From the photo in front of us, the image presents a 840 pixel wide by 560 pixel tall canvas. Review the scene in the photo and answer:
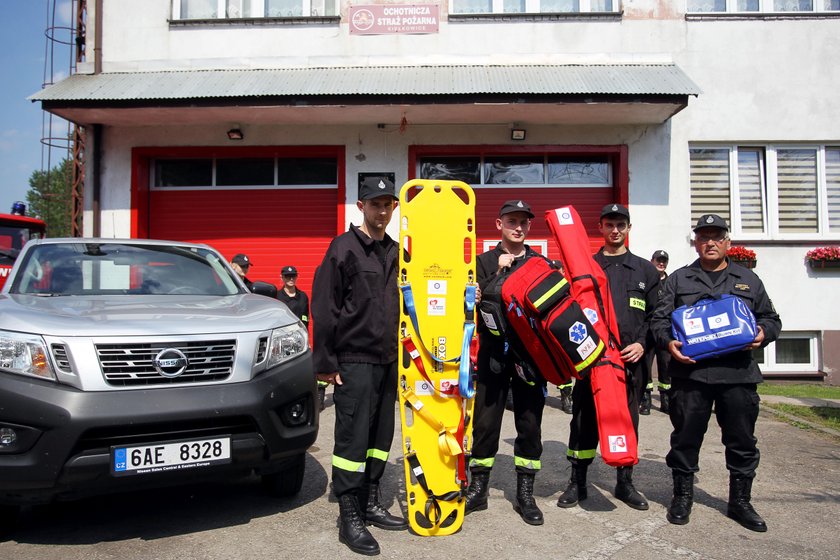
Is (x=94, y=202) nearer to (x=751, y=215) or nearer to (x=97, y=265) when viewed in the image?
(x=97, y=265)

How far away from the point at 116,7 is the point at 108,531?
9.41 m

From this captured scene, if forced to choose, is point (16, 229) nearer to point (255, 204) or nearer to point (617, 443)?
point (255, 204)

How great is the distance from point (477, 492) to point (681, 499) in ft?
4.09

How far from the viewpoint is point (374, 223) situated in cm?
361

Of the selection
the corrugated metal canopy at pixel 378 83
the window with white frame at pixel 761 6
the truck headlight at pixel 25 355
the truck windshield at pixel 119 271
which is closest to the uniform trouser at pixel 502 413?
the truck windshield at pixel 119 271

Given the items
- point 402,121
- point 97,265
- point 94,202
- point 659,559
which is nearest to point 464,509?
point 659,559

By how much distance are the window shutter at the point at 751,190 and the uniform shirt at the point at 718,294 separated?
631cm

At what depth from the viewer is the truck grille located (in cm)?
308

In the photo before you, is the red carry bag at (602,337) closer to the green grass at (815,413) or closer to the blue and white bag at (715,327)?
the blue and white bag at (715,327)

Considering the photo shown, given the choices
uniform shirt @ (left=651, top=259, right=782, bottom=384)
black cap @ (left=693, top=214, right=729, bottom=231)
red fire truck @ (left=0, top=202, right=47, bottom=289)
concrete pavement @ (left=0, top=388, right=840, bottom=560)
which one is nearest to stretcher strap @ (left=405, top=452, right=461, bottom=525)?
concrete pavement @ (left=0, top=388, right=840, bottom=560)

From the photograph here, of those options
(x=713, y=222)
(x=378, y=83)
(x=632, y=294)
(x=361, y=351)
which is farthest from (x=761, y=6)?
(x=361, y=351)

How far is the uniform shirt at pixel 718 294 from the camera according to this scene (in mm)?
3641

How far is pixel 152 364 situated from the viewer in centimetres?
316

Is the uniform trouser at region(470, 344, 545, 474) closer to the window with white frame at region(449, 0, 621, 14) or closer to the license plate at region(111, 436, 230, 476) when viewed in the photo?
the license plate at region(111, 436, 230, 476)
